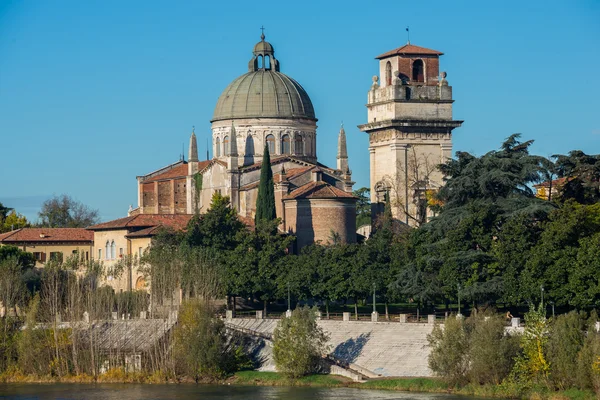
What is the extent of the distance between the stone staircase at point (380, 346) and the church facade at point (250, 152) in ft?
77.5

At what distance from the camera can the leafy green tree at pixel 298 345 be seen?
180 ft

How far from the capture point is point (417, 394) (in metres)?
51.0

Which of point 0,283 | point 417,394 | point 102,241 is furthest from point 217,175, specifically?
point 417,394

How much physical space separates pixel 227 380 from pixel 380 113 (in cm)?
2892

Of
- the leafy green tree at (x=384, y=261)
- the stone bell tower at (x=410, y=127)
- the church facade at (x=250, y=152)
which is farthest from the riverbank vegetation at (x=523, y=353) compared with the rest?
the church facade at (x=250, y=152)

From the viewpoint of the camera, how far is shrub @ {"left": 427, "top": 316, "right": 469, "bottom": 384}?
5094cm

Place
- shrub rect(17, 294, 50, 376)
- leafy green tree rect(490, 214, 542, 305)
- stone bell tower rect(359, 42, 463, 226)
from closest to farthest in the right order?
leafy green tree rect(490, 214, 542, 305)
shrub rect(17, 294, 50, 376)
stone bell tower rect(359, 42, 463, 226)

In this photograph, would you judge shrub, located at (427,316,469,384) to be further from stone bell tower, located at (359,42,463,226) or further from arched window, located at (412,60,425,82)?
arched window, located at (412,60,425,82)

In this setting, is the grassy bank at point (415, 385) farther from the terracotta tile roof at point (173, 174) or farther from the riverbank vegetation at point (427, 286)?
the terracotta tile roof at point (173, 174)

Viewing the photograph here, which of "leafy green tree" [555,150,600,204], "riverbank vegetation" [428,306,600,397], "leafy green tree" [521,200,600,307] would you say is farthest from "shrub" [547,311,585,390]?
"leafy green tree" [555,150,600,204]

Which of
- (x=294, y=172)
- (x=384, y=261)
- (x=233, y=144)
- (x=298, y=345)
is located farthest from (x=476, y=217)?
(x=233, y=144)

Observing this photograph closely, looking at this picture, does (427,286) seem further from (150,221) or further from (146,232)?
(150,221)

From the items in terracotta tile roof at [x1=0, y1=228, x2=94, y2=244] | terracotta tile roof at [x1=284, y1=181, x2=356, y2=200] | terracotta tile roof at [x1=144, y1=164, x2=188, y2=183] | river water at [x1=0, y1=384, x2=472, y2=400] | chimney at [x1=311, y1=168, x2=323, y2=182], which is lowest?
river water at [x1=0, y1=384, x2=472, y2=400]

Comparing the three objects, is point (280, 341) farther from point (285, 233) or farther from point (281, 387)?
point (285, 233)
